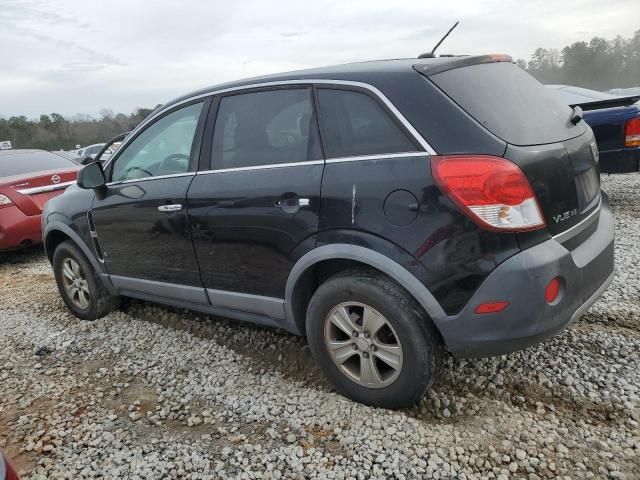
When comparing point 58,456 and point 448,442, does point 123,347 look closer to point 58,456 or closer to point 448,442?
point 58,456

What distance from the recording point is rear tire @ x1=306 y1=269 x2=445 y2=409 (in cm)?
242

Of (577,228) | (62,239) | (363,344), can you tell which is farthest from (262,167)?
(62,239)

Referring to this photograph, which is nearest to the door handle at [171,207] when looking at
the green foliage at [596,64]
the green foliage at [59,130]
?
the green foliage at [59,130]

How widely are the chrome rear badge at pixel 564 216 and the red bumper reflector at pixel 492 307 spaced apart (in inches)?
18.6

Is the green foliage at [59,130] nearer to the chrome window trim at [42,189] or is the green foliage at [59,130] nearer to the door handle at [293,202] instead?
the chrome window trim at [42,189]

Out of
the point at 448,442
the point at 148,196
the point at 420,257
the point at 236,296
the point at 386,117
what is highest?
the point at 386,117

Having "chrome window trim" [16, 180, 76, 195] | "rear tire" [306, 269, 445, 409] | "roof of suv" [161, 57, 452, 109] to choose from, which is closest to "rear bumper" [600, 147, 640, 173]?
"roof of suv" [161, 57, 452, 109]

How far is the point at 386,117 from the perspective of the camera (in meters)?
2.46

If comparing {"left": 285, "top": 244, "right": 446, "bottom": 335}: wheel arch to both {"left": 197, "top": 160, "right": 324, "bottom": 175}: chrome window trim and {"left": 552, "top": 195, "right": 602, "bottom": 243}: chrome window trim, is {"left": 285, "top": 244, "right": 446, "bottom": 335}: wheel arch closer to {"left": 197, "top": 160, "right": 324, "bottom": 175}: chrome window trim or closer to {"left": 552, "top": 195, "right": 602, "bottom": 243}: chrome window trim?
{"left": 197, "top": 160, "right": 324, "bottom": 175}: chrome window trim

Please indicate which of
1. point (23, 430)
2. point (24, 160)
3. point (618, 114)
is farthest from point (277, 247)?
point (24, 160)

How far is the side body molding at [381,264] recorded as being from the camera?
233 centimetres

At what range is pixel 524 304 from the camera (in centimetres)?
220

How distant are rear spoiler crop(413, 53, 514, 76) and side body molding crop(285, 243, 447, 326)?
0.93 m

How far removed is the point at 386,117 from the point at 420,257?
0.71m
